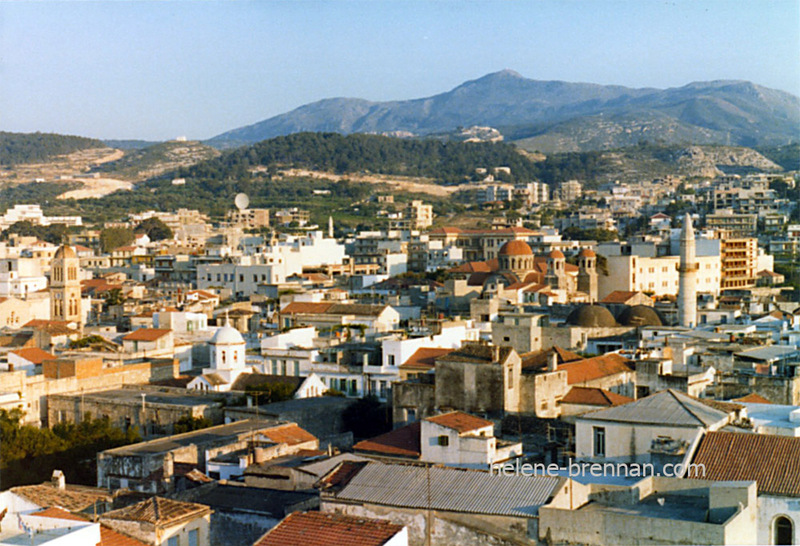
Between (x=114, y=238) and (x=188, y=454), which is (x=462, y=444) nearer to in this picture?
(x=188, y=454)

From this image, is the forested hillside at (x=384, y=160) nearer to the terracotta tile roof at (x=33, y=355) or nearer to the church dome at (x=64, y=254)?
the church dome at (x=64, y=254)

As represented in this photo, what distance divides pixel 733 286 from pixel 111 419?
4416cm

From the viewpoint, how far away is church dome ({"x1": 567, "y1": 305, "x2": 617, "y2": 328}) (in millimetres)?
35844

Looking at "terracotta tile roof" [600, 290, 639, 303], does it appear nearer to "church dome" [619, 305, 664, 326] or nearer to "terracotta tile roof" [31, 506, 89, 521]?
"church dome" [619, 305, 664, 326]

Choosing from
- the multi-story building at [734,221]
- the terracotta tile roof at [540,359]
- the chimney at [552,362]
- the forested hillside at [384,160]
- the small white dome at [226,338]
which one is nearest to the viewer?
the chimney at [552,362]

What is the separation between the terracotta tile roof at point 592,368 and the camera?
2369 cm

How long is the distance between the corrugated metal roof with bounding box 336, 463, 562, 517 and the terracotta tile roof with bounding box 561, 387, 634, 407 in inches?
287

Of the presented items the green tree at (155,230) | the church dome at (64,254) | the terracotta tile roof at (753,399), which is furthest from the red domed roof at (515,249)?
the green tree at (155,230)

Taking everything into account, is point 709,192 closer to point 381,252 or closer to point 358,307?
point 381,252

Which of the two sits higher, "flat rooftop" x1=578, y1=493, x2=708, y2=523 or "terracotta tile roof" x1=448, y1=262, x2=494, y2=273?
"flat rooftop" x1=578, y1=493, x2=708, y2=523

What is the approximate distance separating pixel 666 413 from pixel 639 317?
73.0ft

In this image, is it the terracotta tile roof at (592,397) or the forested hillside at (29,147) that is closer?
the terracotta tile roof at (592,397)

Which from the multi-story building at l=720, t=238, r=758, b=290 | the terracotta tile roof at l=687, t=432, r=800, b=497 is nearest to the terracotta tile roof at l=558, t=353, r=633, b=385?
the terracotta tile roof at l=687, t=432, r=800, b=497

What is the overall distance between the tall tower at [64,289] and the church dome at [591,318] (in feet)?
72.4
